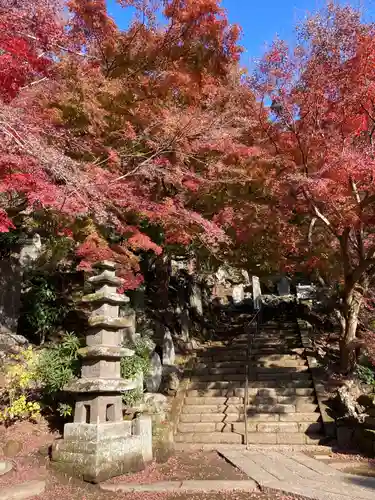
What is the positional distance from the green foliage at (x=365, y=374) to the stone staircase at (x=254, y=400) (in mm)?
1247

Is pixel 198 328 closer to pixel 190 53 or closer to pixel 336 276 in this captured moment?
pixel 336 276

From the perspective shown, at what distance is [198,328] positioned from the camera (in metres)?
17.4

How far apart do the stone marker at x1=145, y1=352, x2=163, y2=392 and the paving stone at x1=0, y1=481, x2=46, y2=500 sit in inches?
185

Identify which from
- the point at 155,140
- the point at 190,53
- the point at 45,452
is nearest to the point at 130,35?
the point at 190,53

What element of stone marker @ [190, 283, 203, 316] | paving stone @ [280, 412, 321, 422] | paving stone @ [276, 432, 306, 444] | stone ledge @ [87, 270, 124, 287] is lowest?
paving stone @ [276, 432, 306, 444]

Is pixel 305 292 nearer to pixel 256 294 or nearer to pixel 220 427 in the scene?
pixel 256 294

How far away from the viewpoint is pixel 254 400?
11.0 metres

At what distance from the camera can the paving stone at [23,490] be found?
555 cm

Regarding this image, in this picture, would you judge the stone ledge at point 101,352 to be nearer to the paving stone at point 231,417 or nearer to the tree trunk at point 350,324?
the paving stone at point 231,417

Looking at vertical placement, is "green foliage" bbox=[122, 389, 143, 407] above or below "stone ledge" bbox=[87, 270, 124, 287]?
below

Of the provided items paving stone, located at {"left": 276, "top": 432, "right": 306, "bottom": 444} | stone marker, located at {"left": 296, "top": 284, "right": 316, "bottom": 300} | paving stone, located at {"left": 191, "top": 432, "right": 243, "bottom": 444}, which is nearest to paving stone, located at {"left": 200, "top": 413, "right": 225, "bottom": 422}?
paving stone, located at {"left": 191, "top": 432, "right": 243, "bottom": 444}

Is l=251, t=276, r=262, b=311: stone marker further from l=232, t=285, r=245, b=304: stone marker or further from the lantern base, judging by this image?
the lantern base

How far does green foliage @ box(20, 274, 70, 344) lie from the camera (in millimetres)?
11039

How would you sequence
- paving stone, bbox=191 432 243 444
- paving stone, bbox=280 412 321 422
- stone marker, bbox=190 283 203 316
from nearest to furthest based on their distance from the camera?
1. paving stone, bbox=191 432 243 444
2. paving stone, bbox=280 412 321 422
3. stone marker, bbox=190 283 203 316
